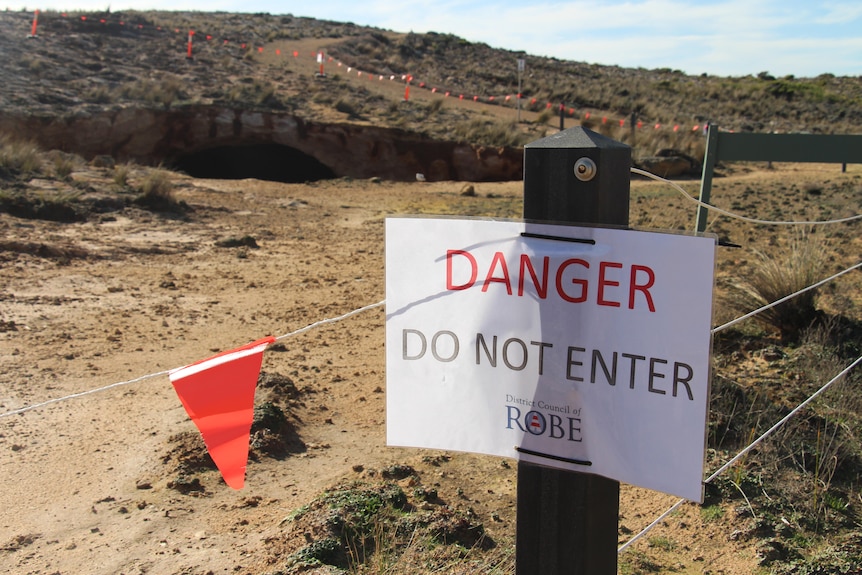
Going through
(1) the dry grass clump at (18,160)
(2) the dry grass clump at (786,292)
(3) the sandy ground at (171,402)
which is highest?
(1) the dry grass clump at (18,160)

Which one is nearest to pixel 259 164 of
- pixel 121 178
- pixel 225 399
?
pixel 121 178

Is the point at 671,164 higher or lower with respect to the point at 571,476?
higher

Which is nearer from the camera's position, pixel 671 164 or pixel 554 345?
pixel 554 345

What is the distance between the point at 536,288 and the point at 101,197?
12754mm

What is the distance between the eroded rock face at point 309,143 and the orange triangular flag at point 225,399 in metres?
18.3

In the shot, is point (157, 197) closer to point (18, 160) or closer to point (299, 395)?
point (18, 160)

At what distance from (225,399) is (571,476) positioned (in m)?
1.40

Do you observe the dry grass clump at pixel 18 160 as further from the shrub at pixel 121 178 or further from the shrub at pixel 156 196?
the shrub at pixel 156 196

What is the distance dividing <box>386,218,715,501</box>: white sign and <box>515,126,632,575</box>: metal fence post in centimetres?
6

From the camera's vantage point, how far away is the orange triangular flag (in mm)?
2904

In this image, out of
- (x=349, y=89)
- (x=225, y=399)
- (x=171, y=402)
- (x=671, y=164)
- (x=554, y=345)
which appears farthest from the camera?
(x=349, y=89)

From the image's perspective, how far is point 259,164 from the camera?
25109mm

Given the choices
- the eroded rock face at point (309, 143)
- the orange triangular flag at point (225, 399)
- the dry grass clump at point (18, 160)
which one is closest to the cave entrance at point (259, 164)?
the eroded rock face at point (309, 143)

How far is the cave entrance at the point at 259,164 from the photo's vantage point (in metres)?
23.9
